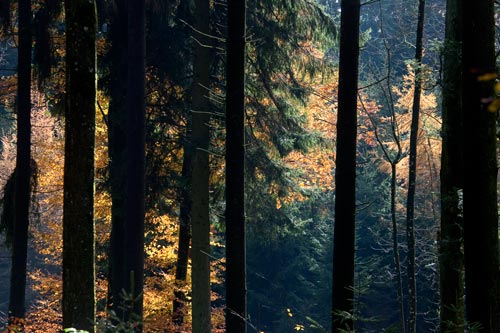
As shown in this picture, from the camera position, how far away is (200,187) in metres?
15.3

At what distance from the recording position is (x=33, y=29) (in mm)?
14438

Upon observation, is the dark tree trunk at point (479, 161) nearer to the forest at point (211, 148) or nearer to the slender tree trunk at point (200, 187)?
the forest at point (211, 148)

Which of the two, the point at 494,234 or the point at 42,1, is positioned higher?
the point at 42,1

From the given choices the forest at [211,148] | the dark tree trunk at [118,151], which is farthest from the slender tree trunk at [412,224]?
the dark tree trunk at [118,151]

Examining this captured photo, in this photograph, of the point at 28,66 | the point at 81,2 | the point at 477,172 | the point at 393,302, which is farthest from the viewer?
the point at 393,302

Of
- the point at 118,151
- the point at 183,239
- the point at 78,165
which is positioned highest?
the point at 118,151

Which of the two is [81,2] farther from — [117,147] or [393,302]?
[393,302]

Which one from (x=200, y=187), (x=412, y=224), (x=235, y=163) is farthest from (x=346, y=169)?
(x=200, y=187)

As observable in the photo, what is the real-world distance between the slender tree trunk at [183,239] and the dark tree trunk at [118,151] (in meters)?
1.71

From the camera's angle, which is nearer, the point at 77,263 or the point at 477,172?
the point at 477,172

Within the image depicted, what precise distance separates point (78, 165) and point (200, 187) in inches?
321

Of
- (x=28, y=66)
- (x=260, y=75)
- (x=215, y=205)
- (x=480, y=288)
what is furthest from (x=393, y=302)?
(x=480, y=288)

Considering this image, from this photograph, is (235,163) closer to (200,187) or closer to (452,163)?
(452,163)

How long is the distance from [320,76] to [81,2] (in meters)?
11.4
